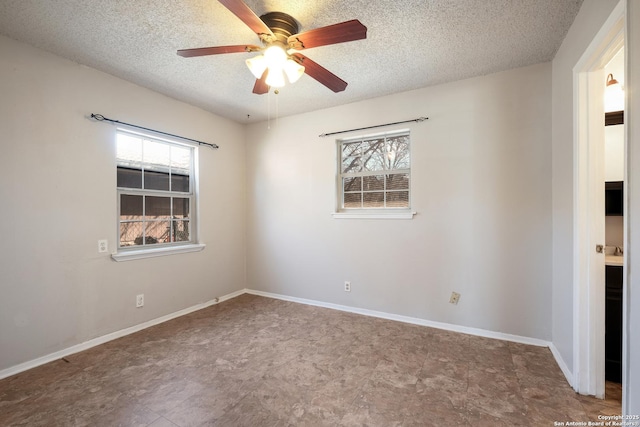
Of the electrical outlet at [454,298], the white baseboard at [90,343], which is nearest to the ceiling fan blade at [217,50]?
the white baseboard at [90,343]

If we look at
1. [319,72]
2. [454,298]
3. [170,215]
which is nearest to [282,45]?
[319,72]

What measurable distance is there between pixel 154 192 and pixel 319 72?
2.36m

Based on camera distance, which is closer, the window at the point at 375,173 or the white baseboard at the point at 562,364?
the white baseboard at the point at 562,364

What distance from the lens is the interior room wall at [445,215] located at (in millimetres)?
2572

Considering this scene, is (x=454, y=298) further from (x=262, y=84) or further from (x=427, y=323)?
(x=262, y=84)

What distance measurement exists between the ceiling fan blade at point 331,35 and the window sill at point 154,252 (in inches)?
101

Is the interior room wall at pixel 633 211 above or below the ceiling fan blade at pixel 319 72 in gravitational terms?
below

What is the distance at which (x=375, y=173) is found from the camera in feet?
11.3

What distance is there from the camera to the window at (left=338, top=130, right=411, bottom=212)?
129 inches

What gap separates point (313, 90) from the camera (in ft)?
10.1

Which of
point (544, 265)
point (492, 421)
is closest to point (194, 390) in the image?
point (492, 421)

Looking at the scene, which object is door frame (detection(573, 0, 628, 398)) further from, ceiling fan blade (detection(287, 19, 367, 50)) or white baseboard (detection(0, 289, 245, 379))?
white baseboard (detection(0, 289, 245, 379))

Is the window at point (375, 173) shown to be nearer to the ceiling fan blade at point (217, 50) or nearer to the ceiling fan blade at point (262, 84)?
the ceiling fan blade at point (262, 84)

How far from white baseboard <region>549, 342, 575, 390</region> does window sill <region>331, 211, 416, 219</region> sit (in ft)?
5.43
